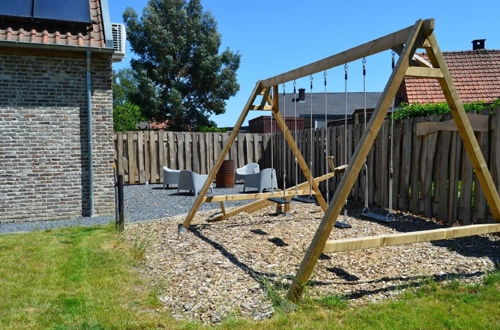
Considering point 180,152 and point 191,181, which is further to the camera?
point 180,152

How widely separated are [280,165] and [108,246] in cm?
935

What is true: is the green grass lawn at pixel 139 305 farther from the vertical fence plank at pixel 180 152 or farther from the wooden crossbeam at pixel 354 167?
the vertical fence plank at pixel 180 152

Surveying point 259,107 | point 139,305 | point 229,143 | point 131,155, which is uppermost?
point 259,107

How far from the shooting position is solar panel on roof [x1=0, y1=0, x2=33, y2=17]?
A: 324 inches

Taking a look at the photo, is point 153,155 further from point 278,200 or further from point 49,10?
point 278,200

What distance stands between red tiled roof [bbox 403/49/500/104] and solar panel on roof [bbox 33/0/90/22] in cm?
1264

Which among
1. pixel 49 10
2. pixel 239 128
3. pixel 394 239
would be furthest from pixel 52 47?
pixel 394 239

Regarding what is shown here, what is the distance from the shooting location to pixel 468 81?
18.2m

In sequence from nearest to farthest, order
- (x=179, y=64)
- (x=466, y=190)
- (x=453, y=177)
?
(x=466, y=190) → (x=453, y=177) → (x=179, y=64)

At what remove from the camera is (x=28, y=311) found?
3.60m

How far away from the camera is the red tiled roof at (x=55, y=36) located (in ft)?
26.0

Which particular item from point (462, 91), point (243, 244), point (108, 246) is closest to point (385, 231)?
point (243, 244)

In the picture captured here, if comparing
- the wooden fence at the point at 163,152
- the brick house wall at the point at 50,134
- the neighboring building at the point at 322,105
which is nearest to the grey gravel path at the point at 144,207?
the brick house wall at the point at 50,134

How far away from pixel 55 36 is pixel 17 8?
3.38 ft
